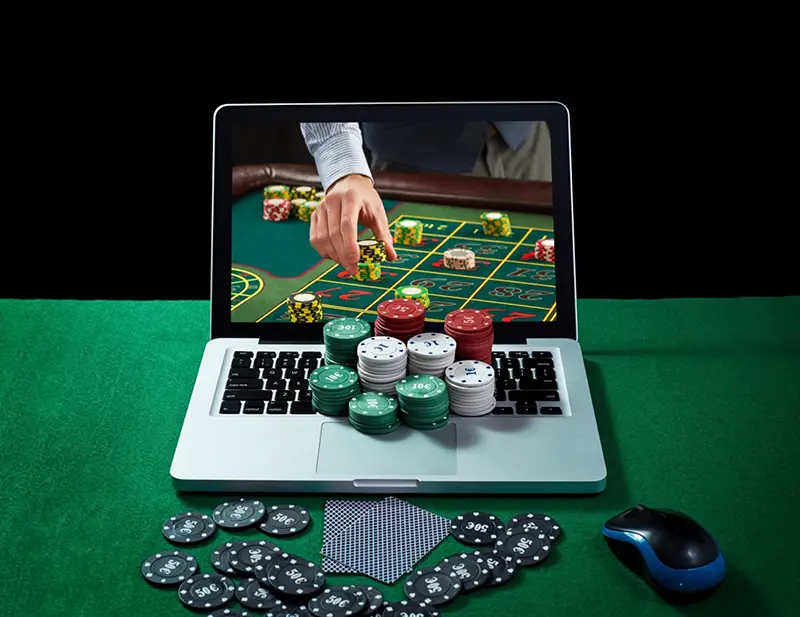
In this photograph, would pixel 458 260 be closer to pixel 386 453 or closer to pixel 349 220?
pixel 349 220

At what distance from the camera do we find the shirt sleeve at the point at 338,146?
1.95 meters

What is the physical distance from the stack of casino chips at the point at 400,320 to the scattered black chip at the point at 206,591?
0.52 m

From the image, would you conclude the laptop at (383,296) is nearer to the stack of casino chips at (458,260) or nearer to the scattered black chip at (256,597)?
the stack of casino chips at (458,260)

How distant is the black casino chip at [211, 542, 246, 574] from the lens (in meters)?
1.44

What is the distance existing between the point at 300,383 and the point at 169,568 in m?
0.43

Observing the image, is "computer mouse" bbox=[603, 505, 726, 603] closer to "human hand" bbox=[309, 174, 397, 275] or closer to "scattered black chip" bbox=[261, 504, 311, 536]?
"scattered black chip" bbox=[261, 504, 311, 536]

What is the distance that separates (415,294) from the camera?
6.31 feet

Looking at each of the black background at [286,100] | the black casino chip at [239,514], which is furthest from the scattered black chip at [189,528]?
the black background at [286,100]

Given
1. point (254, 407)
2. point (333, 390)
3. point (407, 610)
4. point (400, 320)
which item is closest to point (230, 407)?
point (254, 407)

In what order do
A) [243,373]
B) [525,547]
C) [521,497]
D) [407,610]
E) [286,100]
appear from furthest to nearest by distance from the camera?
[286,100]
[243,373]
[521,497]
[525,547]
[407,610]

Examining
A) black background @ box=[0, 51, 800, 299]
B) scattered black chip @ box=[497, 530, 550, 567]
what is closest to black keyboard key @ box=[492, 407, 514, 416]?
scattered black chip @ box=[497, 530, 550, 567]

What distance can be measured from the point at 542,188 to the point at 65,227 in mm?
1896

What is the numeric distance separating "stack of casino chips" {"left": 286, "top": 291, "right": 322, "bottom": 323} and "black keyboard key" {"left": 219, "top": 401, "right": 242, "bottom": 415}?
0.75 ft

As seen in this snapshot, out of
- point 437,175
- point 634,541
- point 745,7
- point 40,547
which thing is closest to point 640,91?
point 745,7
